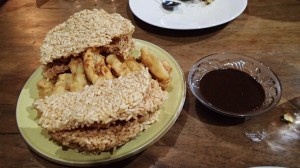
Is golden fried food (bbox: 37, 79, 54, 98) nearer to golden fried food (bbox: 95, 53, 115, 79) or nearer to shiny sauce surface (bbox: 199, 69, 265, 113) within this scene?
golden fried food (bbox: 95, 53, 115, 79)

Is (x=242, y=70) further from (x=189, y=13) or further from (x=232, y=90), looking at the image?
(x=189, y=13)

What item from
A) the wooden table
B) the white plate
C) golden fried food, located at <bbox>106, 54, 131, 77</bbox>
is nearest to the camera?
the wooden table

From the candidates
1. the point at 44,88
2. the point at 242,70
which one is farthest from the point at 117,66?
the point at 242,70

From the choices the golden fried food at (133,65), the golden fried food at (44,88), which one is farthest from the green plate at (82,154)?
the golden fried food at (133,65)

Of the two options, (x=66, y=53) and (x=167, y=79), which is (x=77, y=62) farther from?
(x=167, y=79)

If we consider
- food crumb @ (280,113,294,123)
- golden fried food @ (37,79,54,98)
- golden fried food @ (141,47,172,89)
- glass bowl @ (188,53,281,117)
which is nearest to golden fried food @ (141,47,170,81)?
golden fried food @ (141,47,172,89)

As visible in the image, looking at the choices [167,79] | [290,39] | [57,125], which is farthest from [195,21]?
[57,125]
